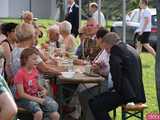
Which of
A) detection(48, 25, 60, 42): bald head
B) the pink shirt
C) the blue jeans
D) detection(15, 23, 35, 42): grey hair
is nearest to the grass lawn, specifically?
detection(48, 25, 60, 42): bald head

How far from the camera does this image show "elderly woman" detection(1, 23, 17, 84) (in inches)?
287

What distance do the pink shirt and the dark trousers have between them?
0.69 m

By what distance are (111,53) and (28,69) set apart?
38.1 inches

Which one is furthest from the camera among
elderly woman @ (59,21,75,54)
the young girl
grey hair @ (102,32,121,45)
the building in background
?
the building in background

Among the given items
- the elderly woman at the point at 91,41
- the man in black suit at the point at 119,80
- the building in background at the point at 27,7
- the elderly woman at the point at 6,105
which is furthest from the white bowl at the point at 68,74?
the building in background at the point at 27,7

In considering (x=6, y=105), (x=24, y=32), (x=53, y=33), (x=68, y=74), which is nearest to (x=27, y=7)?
(x=53, y=33)

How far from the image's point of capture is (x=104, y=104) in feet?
22.9

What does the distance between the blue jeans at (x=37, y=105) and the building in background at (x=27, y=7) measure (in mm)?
38724

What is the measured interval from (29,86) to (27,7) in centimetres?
4210

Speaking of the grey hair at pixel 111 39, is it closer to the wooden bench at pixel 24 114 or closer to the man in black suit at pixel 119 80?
the man in black suit at pixel 119 80

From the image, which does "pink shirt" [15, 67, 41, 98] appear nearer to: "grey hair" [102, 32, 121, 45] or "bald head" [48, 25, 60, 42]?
"grey hair" [102, 32, 121, 45]

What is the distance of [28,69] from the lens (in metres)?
6.78

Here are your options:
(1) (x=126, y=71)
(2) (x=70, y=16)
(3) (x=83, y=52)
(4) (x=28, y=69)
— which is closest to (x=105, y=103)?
(1) (x=126, y=71)

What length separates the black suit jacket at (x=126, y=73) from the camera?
6.68 metres
